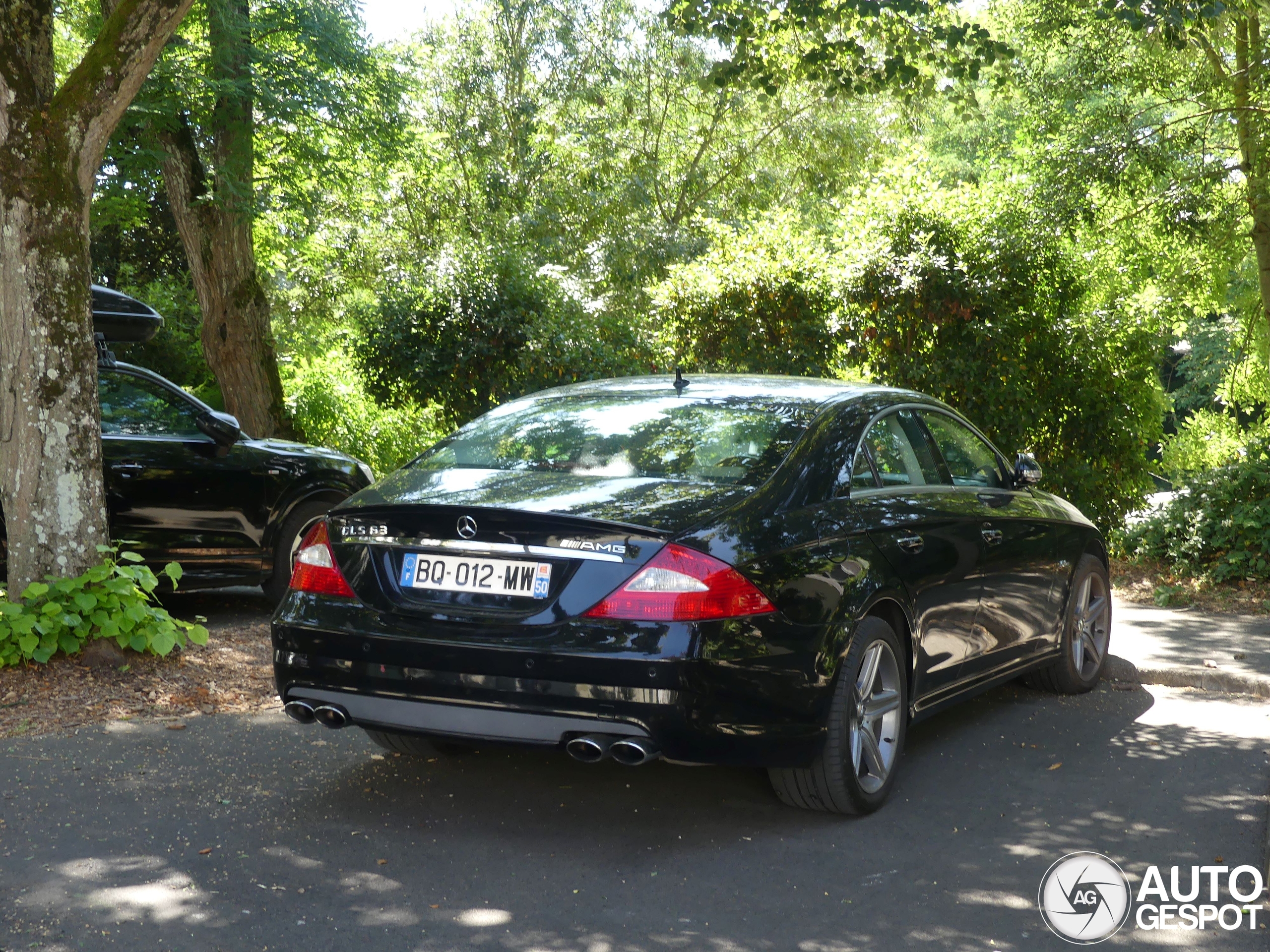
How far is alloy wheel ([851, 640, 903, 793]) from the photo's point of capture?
184 inches

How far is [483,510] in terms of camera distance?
432 centimetres

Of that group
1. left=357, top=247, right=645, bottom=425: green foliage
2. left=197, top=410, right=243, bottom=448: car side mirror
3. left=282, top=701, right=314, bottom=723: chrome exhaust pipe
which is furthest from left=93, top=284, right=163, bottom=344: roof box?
left=282, top=701, right=314, bottom=723: chrome exhaust pipe

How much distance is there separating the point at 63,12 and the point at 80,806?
11477 millimetres

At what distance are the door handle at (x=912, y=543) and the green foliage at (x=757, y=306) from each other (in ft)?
22.3

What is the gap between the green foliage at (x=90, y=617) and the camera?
21.9 ft

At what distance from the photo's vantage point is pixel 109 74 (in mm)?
6816

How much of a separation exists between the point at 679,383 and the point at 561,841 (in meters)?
2.05

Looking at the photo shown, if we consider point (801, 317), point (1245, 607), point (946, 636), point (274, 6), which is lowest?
point (1245, 607)

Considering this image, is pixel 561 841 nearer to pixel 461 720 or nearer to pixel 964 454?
pixel 461 720

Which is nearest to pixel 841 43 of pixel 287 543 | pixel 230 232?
pixel 287 543

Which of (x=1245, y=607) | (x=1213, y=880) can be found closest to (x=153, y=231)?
(x=1245, y=607)

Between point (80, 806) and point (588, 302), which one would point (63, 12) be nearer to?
point (588, 302)

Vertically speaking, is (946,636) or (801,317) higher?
(801,317)

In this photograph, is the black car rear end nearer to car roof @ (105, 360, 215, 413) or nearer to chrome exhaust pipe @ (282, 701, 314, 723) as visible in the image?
chrome exhaust pipe @ (282, 701, 314, 723)
